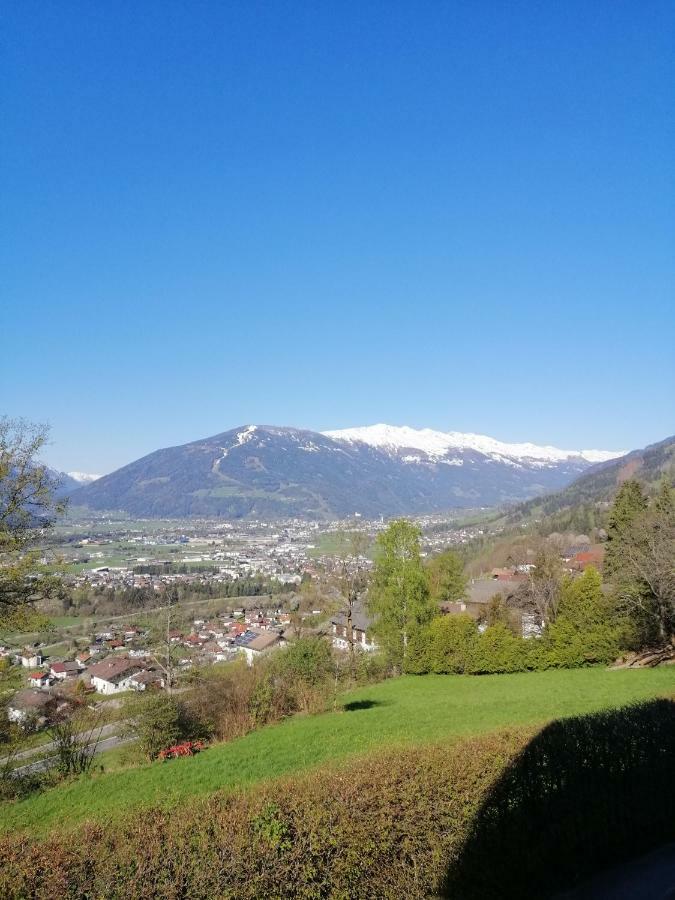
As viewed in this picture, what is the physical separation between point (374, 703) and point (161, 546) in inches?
7247

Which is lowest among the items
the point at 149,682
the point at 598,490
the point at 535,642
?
the point at 598,490

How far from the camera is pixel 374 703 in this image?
21766 mm

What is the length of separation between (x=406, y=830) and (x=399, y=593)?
85.2 feet

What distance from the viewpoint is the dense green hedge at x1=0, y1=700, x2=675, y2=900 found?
4180 millimetres

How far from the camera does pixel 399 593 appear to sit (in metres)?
30.5

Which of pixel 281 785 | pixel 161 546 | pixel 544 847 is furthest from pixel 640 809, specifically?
pixel 161 546

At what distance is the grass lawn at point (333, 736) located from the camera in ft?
35.8

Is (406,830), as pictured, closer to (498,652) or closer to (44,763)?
(44,763)

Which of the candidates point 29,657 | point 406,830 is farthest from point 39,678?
point 406,830

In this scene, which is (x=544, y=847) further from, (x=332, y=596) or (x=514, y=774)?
(x=332, y=596)

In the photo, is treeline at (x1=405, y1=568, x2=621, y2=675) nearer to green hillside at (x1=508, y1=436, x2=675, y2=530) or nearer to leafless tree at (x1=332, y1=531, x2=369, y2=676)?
leafless tree at (x1=332, y1=531, x2=369, y2=676)

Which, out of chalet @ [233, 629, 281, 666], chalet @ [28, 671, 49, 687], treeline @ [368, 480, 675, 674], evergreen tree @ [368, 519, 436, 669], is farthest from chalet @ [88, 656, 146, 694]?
treeline @ [368, 480, 675, 674]

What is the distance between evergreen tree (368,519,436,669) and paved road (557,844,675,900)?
25.1 meters

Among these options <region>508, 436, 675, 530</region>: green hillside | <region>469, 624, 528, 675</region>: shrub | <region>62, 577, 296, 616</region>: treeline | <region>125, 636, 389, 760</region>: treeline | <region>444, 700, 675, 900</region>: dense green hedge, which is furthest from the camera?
<region>508, 436, 675, 530</region>: green hillside
